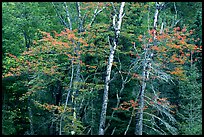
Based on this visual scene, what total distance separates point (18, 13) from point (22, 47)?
6.31ft

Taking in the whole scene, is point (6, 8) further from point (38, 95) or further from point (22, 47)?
point (38, 95)

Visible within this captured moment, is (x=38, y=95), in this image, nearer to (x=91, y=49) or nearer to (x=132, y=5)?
(x=91, y=49)

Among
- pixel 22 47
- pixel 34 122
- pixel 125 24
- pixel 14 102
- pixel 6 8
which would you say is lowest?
pixel 34 122

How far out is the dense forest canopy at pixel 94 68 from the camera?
12.5 metres

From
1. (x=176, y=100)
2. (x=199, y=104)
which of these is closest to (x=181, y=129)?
(x=199, y=104)

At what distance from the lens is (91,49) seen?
43.2ft

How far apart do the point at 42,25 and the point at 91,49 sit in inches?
149

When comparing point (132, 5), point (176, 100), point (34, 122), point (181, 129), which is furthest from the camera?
point (34, 122)

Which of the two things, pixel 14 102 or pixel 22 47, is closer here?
pixel 22 47

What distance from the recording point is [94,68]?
49.6 feet

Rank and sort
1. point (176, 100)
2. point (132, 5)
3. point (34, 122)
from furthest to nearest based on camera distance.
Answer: point (34, 122) < point (176, 100) < point (132, 5)

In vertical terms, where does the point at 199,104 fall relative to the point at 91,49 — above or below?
below

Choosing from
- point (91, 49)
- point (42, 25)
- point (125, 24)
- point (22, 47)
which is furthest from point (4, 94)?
point (125, 24)

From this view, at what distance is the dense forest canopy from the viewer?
12.5 meters
